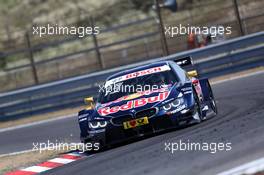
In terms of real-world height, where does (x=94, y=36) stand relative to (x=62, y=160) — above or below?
above

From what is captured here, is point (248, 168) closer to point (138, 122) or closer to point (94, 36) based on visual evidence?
point (138, 122)

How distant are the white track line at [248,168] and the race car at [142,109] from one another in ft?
12.2

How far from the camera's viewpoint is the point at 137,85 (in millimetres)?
12938

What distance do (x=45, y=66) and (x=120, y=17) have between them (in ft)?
21.5

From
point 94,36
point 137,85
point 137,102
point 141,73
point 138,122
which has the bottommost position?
point 138,122

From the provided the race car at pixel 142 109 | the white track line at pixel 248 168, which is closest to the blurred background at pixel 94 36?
the race car at pixel 142 109

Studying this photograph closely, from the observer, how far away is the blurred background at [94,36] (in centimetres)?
2405

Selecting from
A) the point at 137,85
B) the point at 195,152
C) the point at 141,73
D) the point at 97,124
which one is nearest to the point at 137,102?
the point at 97,124

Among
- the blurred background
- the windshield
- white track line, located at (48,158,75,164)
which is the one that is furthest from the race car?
the blurred background

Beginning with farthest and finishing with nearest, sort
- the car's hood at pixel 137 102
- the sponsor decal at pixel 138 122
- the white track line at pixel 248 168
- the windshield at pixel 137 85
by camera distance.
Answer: the windshield at pixel 137 85, the car's hood at pixel 137 102, the sponsor decal at pixel 138 122, the white track line at pixel 248 168

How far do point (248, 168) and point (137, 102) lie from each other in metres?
4.32

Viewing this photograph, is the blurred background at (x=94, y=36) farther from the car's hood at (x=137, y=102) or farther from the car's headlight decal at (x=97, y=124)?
the car's headlight decal at (x=97, y=124)

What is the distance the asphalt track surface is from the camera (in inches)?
346

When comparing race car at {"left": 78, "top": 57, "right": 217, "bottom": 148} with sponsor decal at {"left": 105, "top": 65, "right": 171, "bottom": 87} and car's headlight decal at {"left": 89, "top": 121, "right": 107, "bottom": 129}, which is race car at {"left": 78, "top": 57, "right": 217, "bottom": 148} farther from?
sponsor decal at {"left": 105, "top": 65, "right": 171, "bottom": 87}
